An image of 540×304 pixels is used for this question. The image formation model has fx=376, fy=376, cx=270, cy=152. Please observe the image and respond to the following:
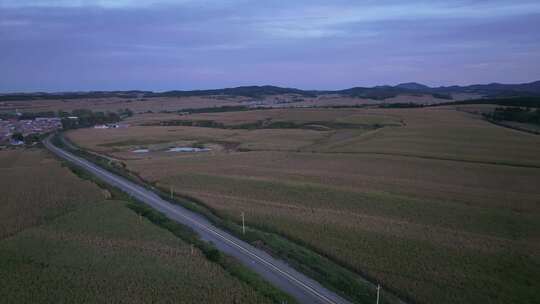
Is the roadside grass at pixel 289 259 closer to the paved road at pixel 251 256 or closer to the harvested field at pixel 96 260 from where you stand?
the paved road at pixel 251 256

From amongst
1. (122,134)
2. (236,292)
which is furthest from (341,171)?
(122,134)

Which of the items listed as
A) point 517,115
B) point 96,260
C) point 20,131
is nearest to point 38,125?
point 20,131

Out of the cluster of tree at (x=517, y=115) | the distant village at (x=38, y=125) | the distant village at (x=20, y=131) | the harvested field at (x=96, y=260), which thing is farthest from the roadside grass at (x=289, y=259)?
the cluster of tree at (x=517, y=115)

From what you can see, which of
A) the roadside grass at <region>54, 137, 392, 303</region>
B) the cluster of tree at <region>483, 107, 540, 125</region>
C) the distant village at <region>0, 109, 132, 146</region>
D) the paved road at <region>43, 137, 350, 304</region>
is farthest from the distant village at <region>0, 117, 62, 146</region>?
the cluster of tree at <region>483, 107, 540, 125</region>

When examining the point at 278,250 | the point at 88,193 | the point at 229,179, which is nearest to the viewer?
the point at 278,250

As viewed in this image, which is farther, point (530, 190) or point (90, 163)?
point (90, 163)

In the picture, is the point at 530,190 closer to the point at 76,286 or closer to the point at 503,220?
the point at 503,220

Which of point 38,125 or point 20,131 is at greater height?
point 38,125

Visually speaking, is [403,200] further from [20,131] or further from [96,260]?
[20,131]
